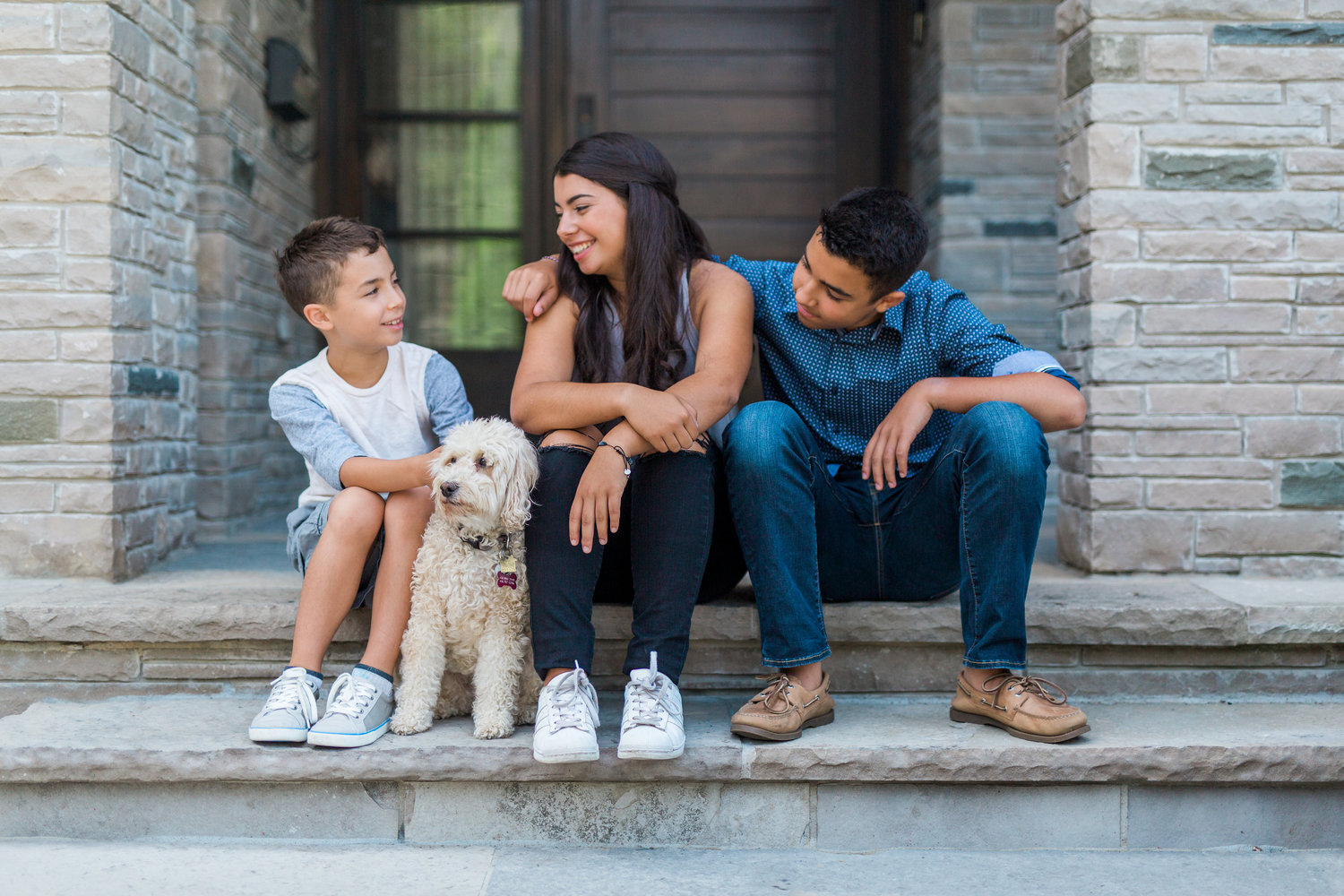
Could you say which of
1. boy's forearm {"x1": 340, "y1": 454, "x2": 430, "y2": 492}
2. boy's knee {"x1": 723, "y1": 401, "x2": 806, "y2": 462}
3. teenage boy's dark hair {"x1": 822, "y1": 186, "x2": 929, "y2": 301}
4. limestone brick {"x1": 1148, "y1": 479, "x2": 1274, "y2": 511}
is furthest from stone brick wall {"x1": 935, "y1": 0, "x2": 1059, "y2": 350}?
boy's forearm {"x1": 340, "y1": 454, "x2": 430, "y2": 492}

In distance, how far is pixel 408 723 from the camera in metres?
1.94

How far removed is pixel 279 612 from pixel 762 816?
46.5 inches

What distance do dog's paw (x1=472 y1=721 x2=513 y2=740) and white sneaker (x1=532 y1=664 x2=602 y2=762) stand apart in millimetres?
63

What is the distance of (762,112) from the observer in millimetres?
4250

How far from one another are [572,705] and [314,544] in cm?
75

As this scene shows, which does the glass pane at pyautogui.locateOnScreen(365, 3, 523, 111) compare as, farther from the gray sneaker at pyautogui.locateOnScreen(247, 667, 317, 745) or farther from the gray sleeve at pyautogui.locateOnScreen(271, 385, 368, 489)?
the gray sneaker at pyautogui.locateOnScreen(247, 667, 317, 745)

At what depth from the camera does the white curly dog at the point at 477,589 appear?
187cm

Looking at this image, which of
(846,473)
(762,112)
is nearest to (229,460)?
(846,473)

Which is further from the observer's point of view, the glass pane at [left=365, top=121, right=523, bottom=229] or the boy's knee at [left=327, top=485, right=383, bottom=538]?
the glass pane at [left=365, top=121, right=523, bottom=229]

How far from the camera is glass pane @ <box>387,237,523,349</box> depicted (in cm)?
436

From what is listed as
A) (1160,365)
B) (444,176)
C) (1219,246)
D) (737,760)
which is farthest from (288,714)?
(444,176)

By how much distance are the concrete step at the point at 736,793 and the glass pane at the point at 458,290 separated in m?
2.63

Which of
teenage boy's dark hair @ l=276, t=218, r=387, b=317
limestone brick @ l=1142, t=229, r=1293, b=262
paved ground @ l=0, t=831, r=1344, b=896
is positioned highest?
limestone brick @ l=1142, t=229, r=1293, b=262

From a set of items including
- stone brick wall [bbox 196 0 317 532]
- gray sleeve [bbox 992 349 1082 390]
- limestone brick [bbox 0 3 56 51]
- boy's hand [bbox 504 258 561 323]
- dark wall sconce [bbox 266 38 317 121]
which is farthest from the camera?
dark wall sconce [bbox 266 38 317 121]
